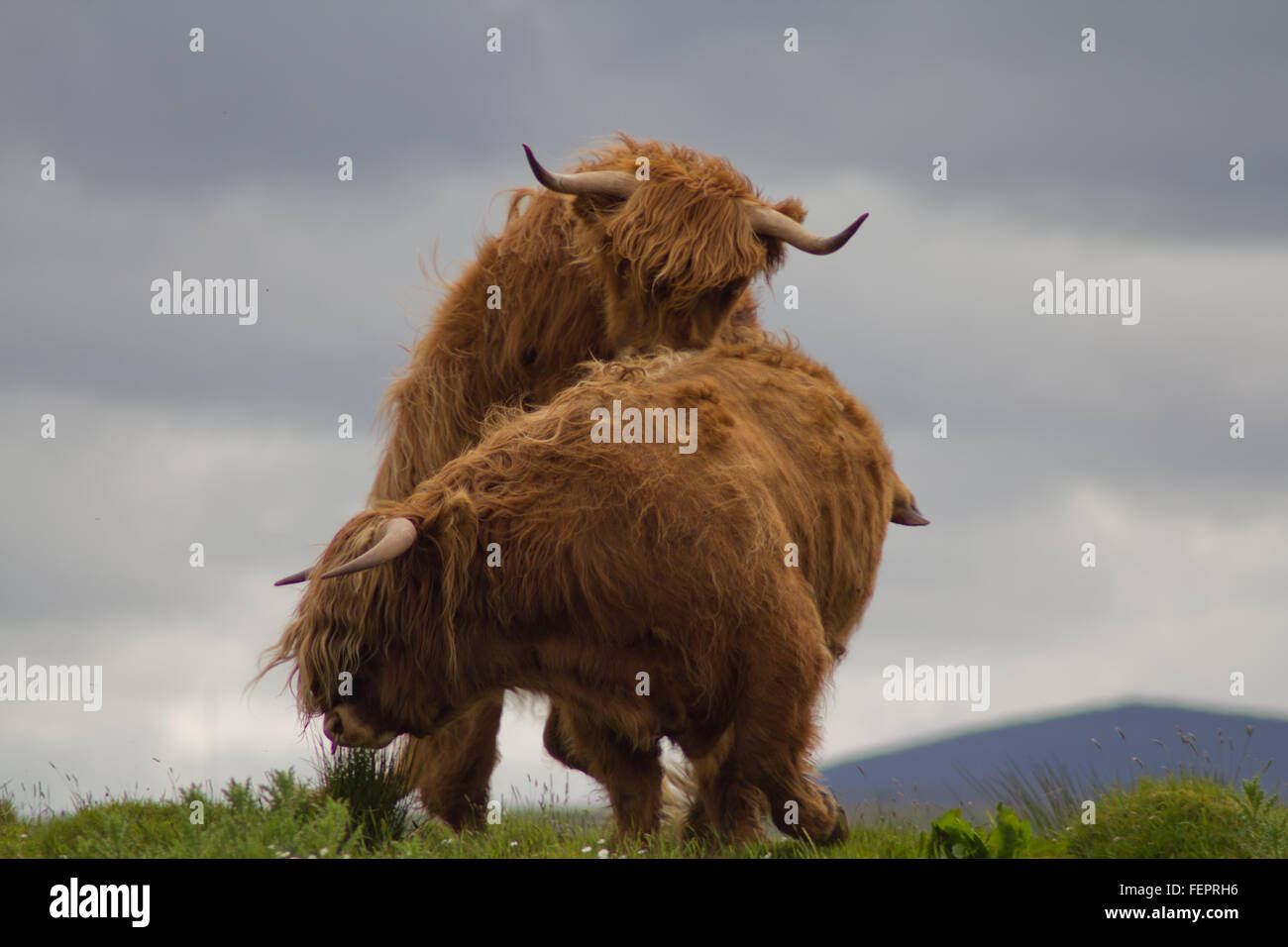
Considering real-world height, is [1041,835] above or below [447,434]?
below

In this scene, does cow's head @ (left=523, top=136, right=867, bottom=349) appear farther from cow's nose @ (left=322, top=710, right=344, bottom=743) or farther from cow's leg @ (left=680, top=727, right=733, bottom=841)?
cow's nose @ (left=322, top=710, right=344, bottom=743)

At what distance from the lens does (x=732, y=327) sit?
26.8ft

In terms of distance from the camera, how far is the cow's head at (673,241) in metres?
7.76

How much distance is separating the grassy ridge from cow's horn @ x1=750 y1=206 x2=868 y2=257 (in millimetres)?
2966

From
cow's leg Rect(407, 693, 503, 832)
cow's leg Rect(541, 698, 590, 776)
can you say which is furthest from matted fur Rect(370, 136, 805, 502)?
cow's leg Rect(541, 698, 590, 776)

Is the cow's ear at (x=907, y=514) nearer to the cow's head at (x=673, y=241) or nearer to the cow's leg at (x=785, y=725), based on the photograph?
the cow's head at (x=673, y=241)

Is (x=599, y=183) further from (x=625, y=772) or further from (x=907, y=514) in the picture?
(x=625, y=772)

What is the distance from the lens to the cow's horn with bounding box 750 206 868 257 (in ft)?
26.2

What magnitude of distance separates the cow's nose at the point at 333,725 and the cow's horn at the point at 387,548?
→ 1.97 ft


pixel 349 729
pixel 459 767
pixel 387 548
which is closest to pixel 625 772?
pixel 349 729

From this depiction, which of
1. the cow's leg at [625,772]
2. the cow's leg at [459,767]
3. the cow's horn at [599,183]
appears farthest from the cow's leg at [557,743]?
the cow's horn at [599,183]
